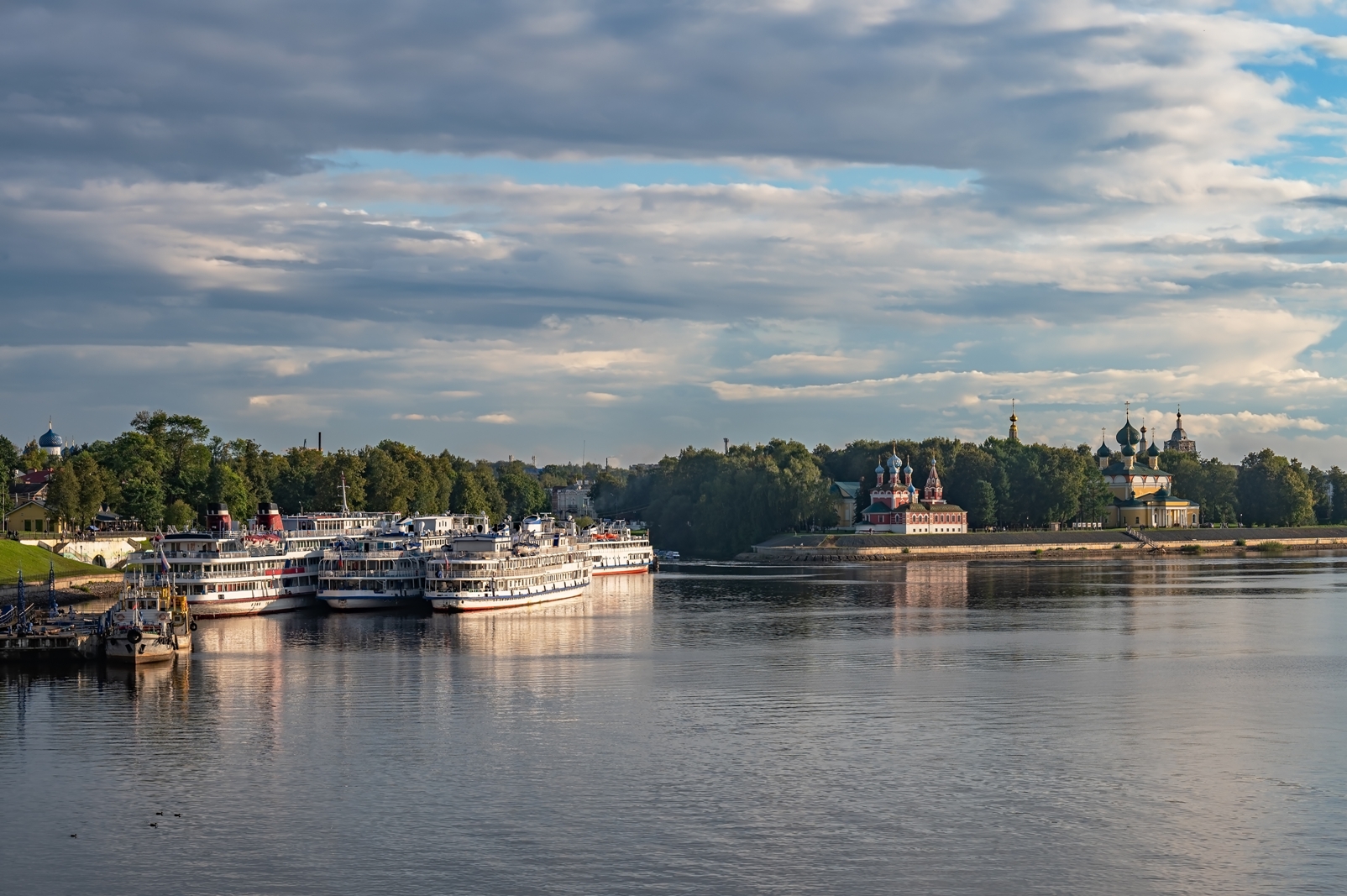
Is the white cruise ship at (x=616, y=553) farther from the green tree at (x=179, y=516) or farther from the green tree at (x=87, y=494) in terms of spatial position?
the green tree at (x=87, y=494)

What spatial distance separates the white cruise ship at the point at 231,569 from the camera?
9744 centimetres

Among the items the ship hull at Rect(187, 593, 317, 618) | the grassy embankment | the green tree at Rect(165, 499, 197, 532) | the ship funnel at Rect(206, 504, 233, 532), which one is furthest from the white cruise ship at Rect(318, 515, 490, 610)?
the green tree at Rect(165, 499, 197, 532)

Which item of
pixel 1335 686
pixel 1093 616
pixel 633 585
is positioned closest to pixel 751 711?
pixel 1335 686

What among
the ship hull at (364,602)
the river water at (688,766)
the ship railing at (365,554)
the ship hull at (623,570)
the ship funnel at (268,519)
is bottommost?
the river water at (688,766)

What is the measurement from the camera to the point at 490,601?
102312 mm

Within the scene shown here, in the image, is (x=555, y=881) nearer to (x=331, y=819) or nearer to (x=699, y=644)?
(x=331, y=819)

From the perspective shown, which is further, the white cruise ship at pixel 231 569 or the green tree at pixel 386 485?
the green tree at pixel 386 485

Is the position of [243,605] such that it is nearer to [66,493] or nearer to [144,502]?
[66,493]

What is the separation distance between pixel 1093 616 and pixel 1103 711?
43.9 meters

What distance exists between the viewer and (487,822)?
39.3 m

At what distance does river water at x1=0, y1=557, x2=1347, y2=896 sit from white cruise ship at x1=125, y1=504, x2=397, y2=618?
14.3m

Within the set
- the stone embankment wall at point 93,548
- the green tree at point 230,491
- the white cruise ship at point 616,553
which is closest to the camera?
the stone embankment wall at point 93,548

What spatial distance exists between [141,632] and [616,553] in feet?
302

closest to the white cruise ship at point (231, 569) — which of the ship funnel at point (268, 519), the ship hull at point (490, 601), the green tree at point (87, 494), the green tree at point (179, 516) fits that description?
the ship funnel at point (268, 519)
